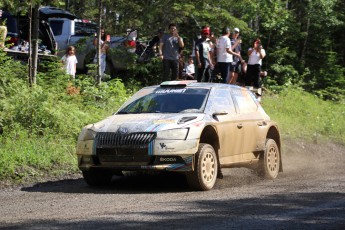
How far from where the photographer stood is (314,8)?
110 ft

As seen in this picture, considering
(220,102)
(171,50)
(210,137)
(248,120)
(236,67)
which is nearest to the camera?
(210,137)

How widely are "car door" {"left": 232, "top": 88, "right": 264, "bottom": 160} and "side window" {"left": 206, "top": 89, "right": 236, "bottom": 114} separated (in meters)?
0.20

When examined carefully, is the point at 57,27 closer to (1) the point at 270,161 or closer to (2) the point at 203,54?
(2) the point at 203,54

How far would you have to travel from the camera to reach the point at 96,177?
12.1m

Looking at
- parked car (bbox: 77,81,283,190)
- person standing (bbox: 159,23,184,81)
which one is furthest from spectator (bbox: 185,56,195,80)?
parked car (bbox: 77,81,283,190)

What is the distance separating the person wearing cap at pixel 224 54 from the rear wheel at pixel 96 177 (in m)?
8.62

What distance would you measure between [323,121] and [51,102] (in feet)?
37.3

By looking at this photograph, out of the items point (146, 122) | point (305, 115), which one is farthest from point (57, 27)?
point (146, 122)

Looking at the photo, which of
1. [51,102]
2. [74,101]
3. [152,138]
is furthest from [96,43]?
[152,138]

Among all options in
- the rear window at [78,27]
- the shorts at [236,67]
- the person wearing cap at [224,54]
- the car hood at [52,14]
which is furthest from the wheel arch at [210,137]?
the rear window at [78,27]

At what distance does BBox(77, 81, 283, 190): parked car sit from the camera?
450 inches

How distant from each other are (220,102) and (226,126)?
580 mm

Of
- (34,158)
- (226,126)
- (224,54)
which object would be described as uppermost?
(224,54)

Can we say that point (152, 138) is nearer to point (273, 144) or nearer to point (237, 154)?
point (237, 154)
